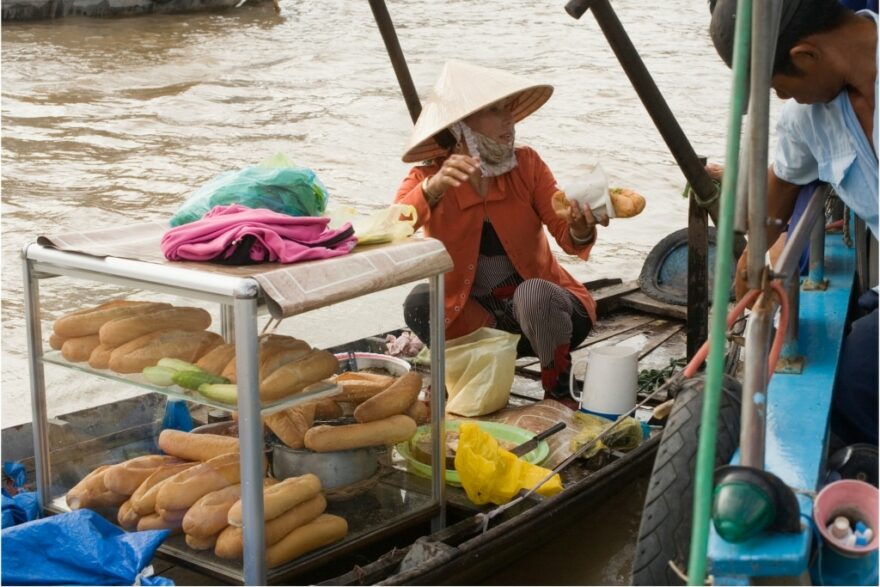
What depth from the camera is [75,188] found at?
437 inches

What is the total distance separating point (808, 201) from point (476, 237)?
1.47 m

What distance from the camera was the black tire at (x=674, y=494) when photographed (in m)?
1.84

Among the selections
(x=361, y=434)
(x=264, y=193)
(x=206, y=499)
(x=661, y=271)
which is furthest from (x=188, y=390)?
(x=661, y=271)

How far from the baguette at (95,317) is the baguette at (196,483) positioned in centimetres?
44

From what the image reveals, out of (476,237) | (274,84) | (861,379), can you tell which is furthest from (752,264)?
(274,84)

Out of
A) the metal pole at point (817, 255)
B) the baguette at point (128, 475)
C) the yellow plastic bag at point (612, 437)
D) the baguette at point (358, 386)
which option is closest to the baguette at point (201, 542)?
the baguette at point (128, 475)

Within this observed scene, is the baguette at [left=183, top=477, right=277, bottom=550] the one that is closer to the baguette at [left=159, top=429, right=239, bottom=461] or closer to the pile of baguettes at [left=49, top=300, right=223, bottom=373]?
the baguette at [left=159, top=429, right=239, bottom=461]

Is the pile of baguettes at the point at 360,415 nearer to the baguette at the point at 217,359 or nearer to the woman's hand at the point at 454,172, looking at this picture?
the baguette at the point at 217,359

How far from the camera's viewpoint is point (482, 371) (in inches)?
144

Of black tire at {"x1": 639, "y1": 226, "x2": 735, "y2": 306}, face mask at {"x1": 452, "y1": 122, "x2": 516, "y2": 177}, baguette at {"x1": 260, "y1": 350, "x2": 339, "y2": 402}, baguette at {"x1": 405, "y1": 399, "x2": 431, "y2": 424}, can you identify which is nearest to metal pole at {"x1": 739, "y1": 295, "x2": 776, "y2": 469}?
baguette at {"x1": 260, "y1": 350, "x2": 339, "y2": 402}

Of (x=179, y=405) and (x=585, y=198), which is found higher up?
(x=585, y=198)

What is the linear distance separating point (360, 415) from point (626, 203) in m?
1.06

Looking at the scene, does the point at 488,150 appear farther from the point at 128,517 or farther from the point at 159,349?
the point at 128,517

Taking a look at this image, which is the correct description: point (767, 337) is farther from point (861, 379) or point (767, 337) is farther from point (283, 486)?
point (283, 486)
